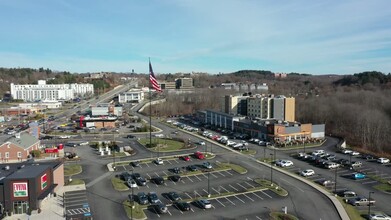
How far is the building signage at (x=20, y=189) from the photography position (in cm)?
2209

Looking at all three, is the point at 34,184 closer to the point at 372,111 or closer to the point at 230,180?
the point at 230,180

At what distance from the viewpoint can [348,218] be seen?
2109cm

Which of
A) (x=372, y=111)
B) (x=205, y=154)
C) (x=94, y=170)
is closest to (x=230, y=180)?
(x=205, y=154)

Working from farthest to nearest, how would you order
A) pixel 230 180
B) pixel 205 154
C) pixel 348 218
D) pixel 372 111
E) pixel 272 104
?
1. pixel 272 104
2. pixel 372 111
3. pixel 205 154
4. pixel 230 180
5. pixel 348 218

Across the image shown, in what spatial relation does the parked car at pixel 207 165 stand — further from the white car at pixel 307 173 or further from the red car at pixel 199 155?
the white car at pixel 307 173

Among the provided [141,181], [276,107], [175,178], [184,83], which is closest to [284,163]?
[175,178]

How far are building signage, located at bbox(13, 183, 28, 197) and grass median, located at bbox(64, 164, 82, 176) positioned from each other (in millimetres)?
8953

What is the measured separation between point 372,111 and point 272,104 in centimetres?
1567

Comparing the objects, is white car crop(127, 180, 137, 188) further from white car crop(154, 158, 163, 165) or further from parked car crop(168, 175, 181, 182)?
white car crop(154, 158, 163, 165)

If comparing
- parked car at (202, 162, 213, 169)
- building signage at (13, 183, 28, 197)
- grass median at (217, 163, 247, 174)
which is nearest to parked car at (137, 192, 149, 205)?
building signage at (13, 183, 28, 197)

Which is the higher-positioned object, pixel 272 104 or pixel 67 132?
pixel 272 104

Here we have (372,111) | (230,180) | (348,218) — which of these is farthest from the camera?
(372,111)

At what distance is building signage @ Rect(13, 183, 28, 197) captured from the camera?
22.1 meters

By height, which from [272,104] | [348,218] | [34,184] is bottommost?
[348,218]
